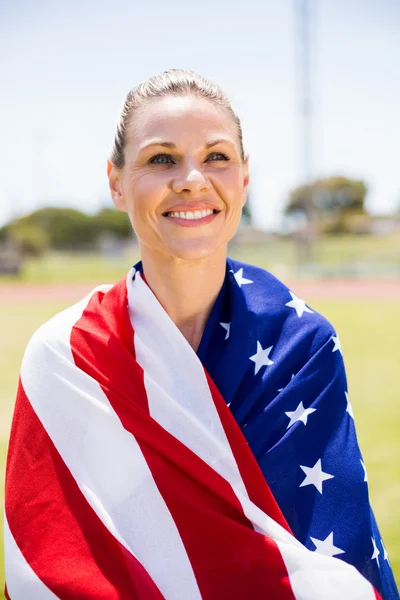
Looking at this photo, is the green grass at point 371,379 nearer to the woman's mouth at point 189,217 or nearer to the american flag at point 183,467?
the american flag at point 183,467

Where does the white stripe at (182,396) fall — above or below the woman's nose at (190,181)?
below

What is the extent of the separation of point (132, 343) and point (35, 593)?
651 millimetres

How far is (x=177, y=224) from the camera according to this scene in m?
1.68

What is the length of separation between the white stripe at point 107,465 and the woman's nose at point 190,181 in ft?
1.65

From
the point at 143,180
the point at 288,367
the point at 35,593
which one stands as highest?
the point at 143,180

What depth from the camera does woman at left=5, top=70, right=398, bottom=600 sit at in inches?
60.9

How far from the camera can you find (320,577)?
1.53 m

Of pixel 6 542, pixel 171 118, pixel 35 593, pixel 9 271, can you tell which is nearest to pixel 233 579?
pixel 35 593

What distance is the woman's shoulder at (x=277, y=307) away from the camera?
181cm

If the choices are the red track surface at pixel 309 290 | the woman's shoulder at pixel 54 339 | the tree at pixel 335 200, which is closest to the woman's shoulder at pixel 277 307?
the woman's shoulder at pixel 54 339

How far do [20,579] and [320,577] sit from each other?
2.38ft

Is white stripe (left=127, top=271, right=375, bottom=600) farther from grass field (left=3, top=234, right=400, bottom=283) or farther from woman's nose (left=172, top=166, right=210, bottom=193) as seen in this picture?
grass field (left=3, top=234, right=400, bottom=283)

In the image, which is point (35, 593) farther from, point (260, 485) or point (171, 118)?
point (171, 118)

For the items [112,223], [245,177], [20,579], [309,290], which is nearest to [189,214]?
[245,177]
